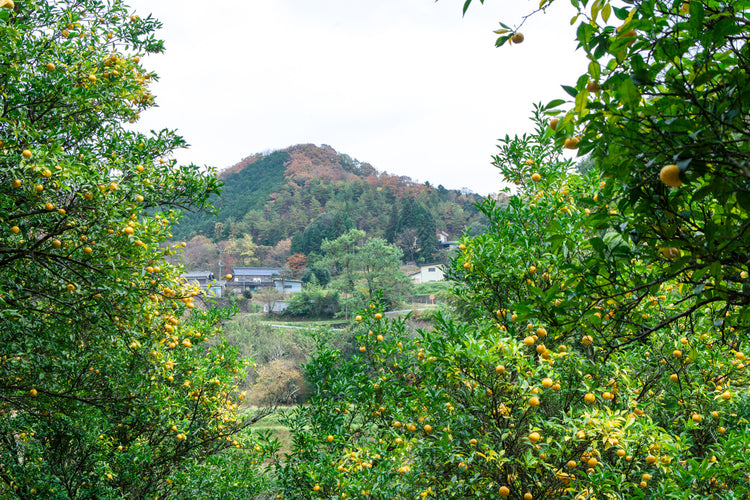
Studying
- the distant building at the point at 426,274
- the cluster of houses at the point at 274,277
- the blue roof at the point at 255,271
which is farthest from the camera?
the blue roof at the point at 255,271

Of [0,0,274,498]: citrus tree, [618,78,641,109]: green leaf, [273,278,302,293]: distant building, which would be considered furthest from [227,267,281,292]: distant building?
[618,78,641,109]: green leaf

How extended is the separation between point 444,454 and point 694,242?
1541mm

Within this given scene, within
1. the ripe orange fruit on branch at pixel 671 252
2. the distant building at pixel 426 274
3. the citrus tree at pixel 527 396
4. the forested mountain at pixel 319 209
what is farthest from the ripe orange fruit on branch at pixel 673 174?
the distant building at pixel 426 274

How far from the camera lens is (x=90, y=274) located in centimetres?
219

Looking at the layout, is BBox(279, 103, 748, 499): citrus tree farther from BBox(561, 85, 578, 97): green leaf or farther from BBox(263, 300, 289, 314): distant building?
BBox(263, 300, 289, 314): distant building

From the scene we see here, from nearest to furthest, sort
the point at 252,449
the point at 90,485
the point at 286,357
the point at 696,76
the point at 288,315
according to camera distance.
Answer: the point at 696,76, the point at 90,485, the point at 252,449, the point at 286,357, the point at 288,315

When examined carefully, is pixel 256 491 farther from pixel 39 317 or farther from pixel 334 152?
pixel 334 152

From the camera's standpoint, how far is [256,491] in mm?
3805

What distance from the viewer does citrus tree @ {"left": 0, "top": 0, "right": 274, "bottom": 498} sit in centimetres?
206

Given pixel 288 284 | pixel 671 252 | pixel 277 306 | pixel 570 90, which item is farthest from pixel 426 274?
pixel 570 90

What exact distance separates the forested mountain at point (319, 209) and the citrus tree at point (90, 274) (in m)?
23.6

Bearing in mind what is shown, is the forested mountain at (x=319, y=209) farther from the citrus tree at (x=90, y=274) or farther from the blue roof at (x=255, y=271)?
the citrus tree at (x=90, y=274)

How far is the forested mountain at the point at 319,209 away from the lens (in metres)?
31.8

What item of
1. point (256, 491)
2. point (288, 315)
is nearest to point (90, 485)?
point (256, 491)
